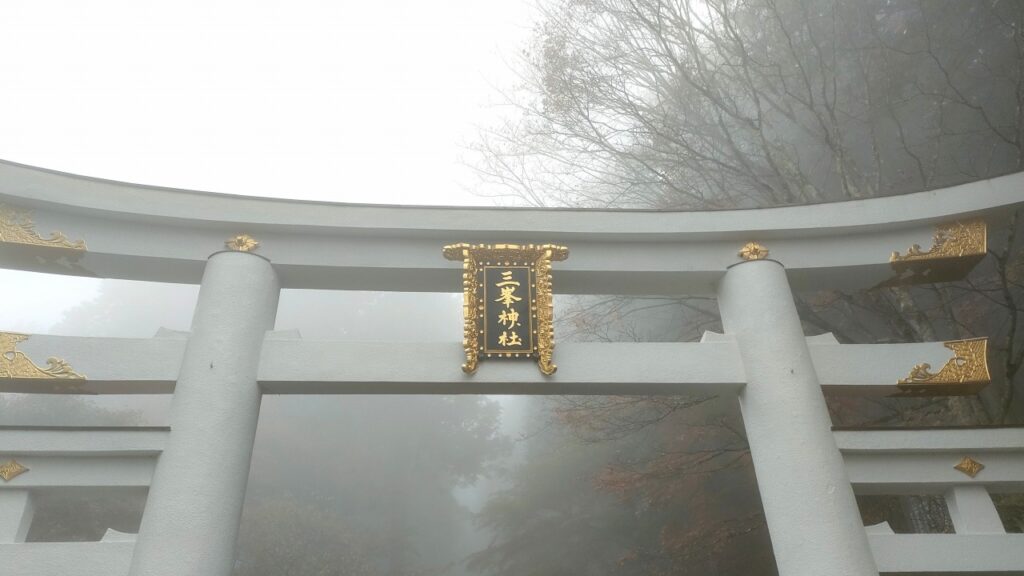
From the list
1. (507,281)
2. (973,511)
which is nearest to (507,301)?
(507,281)

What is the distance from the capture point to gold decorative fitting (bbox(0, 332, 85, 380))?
4016 mm

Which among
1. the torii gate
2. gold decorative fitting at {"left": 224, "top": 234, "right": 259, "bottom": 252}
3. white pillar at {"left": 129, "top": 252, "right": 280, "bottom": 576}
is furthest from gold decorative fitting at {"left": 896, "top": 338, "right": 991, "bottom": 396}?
gold decorative fitting at {"left": 224, "top": 234, "right": 259, "bottom": 252}

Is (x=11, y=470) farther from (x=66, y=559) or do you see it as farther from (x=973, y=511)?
(x=973, y=511)

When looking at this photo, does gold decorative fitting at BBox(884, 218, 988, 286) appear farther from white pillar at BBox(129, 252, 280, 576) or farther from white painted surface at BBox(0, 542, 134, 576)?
white painted surface at BBox(0, 542, 134, 576)

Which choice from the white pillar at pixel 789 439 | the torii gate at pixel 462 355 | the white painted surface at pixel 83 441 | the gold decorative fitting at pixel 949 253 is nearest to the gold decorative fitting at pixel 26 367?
the torii gate at pixel 462 355

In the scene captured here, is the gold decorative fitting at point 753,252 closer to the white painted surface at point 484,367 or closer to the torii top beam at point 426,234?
the torii top beam at point 426,234

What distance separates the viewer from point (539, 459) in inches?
739

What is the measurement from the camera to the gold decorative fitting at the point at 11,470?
3674 mm

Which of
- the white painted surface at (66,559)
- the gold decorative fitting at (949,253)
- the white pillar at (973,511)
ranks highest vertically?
the gold decorative fitting at (949,253)

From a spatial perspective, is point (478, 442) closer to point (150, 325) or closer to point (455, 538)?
point (455, 538)

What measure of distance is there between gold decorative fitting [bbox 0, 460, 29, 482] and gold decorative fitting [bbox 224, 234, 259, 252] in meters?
1.89

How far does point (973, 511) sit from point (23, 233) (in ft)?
22.6

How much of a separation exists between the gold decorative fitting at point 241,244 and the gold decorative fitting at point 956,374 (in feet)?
16.2

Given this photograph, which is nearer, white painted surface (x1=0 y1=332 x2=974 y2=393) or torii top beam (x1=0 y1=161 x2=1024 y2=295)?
white painted surface (x1=0 y1=332 x2=974 y2=393)
